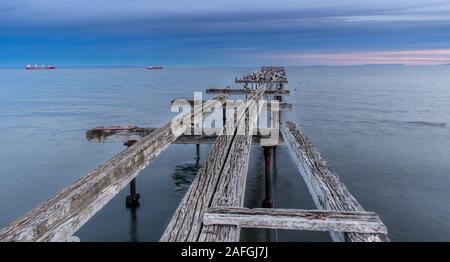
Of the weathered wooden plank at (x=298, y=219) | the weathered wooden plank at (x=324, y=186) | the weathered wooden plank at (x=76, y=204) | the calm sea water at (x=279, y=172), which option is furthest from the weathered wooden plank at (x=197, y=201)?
the calm sea water at (x=279, y=172)

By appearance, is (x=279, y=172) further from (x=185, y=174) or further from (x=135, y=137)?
(x=135, y=137)

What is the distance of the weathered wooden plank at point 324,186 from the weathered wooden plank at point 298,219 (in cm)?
10

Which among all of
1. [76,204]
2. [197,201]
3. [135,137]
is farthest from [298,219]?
[135,137]

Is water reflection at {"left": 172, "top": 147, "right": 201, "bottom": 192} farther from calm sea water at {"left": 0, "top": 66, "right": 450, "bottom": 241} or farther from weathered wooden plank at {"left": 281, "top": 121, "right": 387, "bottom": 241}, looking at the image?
weathered wooden plank at {"left": 281, "top": 121, "right": 387, "bottom": 241}

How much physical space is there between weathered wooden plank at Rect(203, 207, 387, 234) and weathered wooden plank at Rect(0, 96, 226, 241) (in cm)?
125

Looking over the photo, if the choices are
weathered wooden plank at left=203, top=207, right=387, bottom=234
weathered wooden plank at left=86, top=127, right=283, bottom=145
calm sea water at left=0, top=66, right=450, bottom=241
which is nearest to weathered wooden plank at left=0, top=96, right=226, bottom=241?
weathered wooden plank at left=203, top=207, right=387, bottom=234

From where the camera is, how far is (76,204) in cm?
362

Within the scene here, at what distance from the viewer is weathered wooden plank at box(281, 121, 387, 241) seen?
3.61 metres

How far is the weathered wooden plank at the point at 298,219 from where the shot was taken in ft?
11.4

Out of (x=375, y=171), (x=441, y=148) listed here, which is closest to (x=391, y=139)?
(x=441, y=148)

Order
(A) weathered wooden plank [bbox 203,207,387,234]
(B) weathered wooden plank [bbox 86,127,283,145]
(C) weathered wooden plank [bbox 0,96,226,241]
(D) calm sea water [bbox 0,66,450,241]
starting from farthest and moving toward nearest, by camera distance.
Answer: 1. (D) calm sea water [bbox 0,66,450,241]
2. (B) weathered wooden plank [bbox 86,127,283,145]
3. (A) weathered wooden plank [bbox 203,207,387,234]
4. (C) weathered wooden plank [bbox 0,96,226,241]
